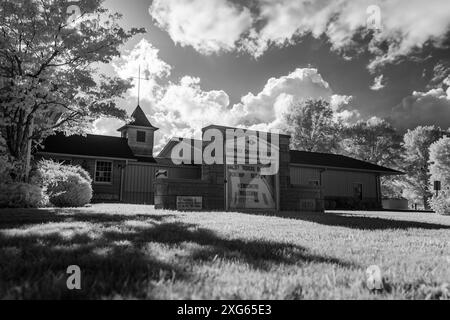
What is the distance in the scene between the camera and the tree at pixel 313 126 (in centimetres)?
4316

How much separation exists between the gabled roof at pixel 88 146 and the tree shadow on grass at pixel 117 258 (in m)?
20.5

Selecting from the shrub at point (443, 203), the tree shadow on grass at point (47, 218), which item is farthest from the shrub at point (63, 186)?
the shrub at point (443, 203)

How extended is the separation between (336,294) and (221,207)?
448 inches

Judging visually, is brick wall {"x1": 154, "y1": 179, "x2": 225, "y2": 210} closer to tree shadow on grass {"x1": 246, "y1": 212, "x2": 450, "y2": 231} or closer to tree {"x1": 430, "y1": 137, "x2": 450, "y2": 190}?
tree shadow on grass {"x1": 246, "y1": 212, "x2": 450, "y2": 231}

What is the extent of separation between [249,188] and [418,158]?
1466 inches

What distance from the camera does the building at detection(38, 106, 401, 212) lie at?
1334 cm

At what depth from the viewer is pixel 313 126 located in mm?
43344

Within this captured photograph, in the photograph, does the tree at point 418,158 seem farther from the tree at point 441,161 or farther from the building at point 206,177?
the building at point 206,177

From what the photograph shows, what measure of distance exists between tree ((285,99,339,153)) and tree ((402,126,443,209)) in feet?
32.7

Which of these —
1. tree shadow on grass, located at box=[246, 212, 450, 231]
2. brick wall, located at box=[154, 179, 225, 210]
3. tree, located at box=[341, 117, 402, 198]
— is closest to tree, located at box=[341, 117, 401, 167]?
tree, located at box=[341, 117, 402, 198]

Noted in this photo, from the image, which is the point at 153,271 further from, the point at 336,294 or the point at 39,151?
the point at 39,151

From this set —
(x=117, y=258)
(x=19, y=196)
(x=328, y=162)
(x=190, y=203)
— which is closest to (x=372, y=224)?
(x=117, y=258)

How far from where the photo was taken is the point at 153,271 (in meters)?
2.44

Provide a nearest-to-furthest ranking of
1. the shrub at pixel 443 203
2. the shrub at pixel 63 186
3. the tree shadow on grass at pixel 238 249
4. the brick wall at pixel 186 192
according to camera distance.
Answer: the tree shadow on grass at pixel 238 249 < the brick wall at pixel 186 192 < the shrub at pixel 63 186 < the shrub at pixel 443 203
